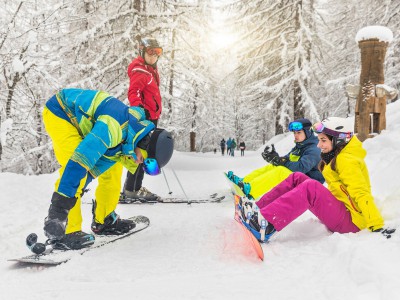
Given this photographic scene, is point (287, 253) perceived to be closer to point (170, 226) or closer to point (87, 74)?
point (170, 226)

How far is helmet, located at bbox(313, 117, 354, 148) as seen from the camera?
3.25 m

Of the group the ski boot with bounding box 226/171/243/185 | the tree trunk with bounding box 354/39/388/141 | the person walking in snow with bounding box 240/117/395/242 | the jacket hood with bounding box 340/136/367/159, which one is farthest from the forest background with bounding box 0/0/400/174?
the jacket hood with bounding box 340/136/367/159

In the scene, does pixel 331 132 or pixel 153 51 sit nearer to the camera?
pixel 331 132

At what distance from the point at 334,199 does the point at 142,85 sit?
3.38 meters

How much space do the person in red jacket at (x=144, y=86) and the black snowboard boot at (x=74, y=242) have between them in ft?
7.19

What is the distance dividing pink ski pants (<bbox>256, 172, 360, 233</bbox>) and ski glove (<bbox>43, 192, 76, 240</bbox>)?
67.9 inches

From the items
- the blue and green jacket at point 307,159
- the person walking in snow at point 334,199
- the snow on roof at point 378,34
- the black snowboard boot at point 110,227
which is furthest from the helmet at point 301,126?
the snow on roof at point 378,34

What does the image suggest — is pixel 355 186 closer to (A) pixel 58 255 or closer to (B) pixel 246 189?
(B) pixel 246 189

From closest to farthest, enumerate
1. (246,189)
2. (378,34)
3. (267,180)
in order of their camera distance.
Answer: (246,189) < (267,180) < (378,34)

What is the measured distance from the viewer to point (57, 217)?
270 cm

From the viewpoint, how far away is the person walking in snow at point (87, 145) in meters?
2.74

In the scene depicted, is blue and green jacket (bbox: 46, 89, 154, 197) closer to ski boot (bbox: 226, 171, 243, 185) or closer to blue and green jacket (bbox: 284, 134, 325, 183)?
ski boot (bbox: 226, 171, 243, 185)

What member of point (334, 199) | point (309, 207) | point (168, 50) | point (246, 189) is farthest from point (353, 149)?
point (168, 50)

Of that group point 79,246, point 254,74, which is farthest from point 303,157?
point 254,74
